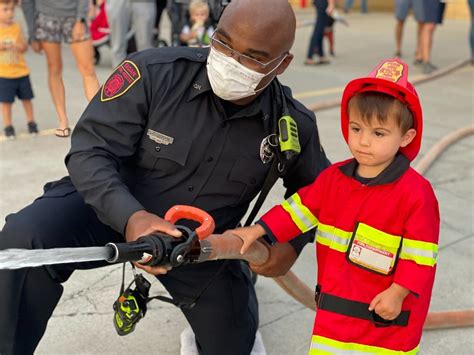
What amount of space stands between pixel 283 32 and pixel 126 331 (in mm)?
1077

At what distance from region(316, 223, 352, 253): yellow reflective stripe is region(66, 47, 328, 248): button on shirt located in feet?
1.25

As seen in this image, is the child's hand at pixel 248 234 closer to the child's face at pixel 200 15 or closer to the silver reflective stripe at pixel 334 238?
the silver reflective stripe at pixel 334 238

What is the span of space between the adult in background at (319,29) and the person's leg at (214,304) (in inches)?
260

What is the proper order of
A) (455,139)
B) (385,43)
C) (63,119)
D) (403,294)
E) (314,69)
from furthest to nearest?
1. (385,43)
2. (314,69)
3. (455,139)
4. (63,119)
5. (403,294)

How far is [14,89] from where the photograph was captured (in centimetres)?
523

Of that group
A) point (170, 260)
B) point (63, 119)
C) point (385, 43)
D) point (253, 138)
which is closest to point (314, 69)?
point (385, 43)

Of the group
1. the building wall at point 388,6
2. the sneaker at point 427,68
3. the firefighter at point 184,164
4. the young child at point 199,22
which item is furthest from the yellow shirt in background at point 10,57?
the building wall at point 388,6

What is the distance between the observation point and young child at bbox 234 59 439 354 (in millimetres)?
1999

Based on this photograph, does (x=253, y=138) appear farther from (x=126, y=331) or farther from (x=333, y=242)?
(x=126, y=331)

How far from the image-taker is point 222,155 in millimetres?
2420

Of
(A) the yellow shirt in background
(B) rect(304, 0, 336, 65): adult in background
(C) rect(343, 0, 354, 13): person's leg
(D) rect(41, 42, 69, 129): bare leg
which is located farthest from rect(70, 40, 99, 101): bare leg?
(C) rect(343, 0, 354, 13): person's leg

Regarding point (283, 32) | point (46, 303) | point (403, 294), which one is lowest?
→ point (46, 303)

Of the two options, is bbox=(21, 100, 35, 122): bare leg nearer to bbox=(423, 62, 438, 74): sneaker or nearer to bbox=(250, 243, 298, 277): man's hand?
bbox=(250, 243, 298, 277): man's hand

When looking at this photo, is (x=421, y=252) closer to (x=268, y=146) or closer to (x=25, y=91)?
(x=268, y=146)
